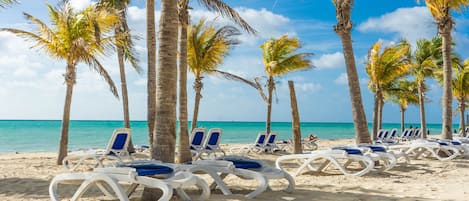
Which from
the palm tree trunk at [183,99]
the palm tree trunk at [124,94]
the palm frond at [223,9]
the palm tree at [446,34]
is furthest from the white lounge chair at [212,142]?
the palm tree at [446,34]

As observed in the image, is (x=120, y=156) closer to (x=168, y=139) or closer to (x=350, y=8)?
(x=168, y=139)

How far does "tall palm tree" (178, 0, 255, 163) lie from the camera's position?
32.7 feet

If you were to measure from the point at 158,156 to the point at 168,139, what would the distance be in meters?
0.26

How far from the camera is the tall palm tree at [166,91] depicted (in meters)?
5.67

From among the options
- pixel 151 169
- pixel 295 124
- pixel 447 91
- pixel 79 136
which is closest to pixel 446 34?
pixel 447 91

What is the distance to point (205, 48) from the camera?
50.5 ft

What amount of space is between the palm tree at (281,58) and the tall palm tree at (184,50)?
29.7 ft

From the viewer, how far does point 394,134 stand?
23.7 m

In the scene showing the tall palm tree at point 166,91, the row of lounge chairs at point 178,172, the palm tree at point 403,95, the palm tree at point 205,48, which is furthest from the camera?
the palm tree at point 403,95

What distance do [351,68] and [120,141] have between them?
5.72 metres

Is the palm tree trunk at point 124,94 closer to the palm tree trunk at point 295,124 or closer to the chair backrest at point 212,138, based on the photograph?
the chair backrest at point 212,138

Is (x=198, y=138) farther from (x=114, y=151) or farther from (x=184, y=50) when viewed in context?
(x=114, y=151)

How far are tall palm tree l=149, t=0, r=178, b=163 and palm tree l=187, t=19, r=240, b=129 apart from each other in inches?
346

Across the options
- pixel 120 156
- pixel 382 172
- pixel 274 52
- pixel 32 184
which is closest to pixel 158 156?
pixel 32 184
